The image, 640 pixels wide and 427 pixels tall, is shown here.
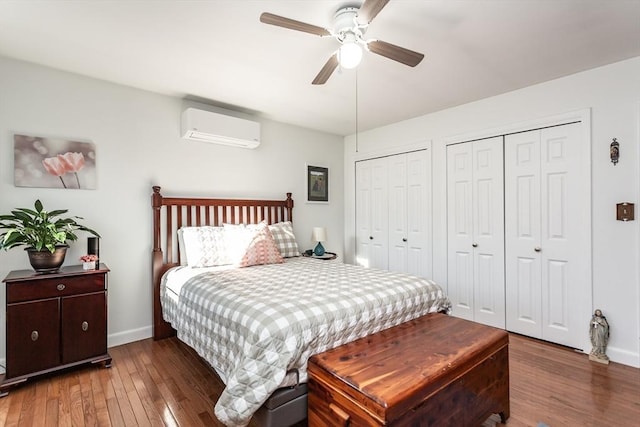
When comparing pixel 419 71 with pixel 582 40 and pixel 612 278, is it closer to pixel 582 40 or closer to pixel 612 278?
pixel 582 40

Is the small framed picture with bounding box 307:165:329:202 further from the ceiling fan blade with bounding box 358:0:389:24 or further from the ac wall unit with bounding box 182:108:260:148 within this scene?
the ceiling fan blade with bounding box 358:0:389:24

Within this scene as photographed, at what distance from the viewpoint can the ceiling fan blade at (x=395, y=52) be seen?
187cm

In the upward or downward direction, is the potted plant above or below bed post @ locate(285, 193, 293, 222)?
below

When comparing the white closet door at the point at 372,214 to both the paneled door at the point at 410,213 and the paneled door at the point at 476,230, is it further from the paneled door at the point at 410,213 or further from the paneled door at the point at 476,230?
the paneled door at the point at 476,230

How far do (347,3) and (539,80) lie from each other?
2.23 meters

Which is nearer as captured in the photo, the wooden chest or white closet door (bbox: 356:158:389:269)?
the wooden chest

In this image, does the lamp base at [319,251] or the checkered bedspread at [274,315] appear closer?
the checkered bedspread at [274,315]

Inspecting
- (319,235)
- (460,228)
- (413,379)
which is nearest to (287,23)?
(413,379)

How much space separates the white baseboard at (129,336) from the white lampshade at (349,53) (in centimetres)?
308

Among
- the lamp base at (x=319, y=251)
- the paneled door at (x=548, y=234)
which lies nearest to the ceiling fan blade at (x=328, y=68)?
the paneled door at (x=548, y=234)

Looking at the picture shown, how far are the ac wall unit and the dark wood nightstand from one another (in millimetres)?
1601

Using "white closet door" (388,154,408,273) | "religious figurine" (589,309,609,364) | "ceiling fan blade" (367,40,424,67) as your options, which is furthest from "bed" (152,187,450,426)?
"ceiling fan blade" (367,40,424,67)

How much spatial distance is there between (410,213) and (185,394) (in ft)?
10.5

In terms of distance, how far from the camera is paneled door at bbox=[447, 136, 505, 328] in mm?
3326
